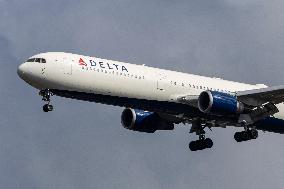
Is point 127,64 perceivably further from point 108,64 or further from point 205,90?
point 205,90

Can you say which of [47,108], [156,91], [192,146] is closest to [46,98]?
[47,108]

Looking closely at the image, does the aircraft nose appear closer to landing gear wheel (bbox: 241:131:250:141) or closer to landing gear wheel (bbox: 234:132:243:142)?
landing gear wheel (bbox: 234:132:243:142)

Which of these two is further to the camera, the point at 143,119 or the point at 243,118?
the point at 143,119

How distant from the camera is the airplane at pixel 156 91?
73.9m

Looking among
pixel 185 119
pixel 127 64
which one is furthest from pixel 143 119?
pixel 127 64

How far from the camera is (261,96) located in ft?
260

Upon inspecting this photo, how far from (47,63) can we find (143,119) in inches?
592

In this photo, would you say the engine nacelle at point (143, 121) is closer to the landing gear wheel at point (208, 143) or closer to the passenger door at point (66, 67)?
the landing gear wheel at point (208, 143)

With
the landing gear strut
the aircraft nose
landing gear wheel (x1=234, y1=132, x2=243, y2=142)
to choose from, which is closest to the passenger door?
the aircraft nose

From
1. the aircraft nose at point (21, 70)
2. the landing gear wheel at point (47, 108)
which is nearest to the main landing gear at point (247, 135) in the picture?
the landing gear wheel at point (47, 108)

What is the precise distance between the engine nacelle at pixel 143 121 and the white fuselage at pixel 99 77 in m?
8.51

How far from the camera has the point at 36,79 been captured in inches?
2901

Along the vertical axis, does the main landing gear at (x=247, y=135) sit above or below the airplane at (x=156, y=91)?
below

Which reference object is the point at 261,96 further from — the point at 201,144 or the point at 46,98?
the point at 46,98
